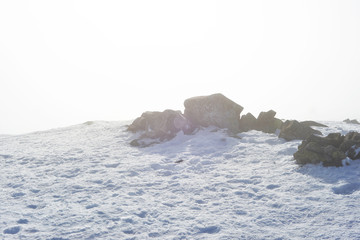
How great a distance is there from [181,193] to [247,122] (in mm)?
9262

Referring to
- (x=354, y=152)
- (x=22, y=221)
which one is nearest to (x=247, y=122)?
(x=354, y=152)

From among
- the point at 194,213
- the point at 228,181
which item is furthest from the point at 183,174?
the point at 194,213

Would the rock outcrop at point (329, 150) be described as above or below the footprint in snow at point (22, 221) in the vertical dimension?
above

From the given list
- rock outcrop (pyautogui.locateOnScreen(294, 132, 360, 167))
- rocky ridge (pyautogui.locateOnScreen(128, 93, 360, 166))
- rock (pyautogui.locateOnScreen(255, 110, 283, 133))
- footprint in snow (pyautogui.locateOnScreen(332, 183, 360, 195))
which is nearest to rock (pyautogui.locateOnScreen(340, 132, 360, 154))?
rock outcrop (pyautogui.locateOnScreen(294, 132, 360, 167))

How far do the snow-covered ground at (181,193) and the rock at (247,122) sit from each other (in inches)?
74.7

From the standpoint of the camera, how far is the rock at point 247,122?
17.2 meters

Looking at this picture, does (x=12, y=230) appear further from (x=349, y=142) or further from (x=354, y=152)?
(x=349, y=142)

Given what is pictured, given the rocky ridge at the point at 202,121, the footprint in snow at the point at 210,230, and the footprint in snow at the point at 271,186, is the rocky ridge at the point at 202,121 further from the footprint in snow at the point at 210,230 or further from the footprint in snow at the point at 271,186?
the footprint in snow at the point at 210,230

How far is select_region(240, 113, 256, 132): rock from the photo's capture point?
17.2 m

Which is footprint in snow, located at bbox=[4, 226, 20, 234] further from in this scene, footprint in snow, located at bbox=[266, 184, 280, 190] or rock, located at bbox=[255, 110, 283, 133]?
rock, located at bbox=[255, 110, 283, 133]

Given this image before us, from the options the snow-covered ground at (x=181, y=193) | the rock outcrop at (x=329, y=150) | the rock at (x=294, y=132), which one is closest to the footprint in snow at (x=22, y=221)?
the snow-covered ground at (x=181, y=193)

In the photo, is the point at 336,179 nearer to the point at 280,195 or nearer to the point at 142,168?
the point at 280,195

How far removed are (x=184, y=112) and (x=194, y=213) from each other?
35.2 feet

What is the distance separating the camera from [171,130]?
17.1m
